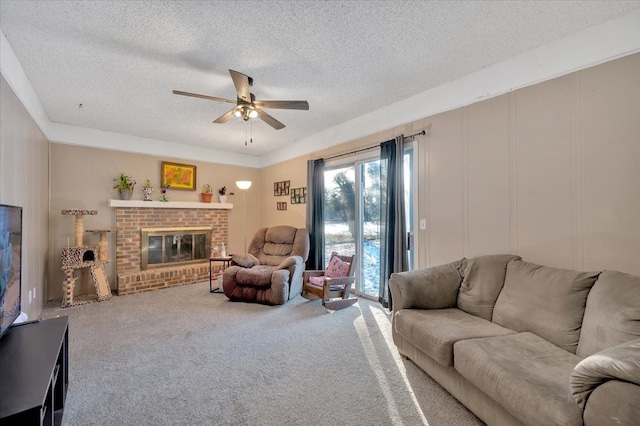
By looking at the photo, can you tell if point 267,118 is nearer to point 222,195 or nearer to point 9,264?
point 9,264

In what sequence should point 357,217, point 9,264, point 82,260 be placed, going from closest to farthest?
point 9,264
point 82,260
point 357,217

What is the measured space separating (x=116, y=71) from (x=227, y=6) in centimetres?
160

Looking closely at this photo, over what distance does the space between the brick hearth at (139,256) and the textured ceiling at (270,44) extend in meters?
1.96

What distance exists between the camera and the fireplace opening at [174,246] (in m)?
5.03

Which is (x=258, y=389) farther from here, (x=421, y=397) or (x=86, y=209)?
(x=86, y=209)

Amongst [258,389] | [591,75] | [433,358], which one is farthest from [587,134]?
[258,389]

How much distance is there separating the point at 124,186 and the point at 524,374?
562 centimetres

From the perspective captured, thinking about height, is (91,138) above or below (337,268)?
above

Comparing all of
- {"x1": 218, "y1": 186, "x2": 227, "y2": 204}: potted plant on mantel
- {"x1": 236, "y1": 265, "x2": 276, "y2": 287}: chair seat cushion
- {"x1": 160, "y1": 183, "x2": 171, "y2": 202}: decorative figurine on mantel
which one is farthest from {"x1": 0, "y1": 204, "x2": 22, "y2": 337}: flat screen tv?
{"x1": 218, "y1": 186, "x2": 227, "y2": 204}: potted plant on mantel

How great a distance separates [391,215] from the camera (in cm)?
359

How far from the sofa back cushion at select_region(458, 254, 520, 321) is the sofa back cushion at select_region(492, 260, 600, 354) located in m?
0.07

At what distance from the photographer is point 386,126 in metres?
3.77

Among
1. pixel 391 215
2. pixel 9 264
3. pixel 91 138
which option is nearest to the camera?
pixel 9 264

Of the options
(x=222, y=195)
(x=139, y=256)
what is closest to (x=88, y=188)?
(x=139, y=256)
